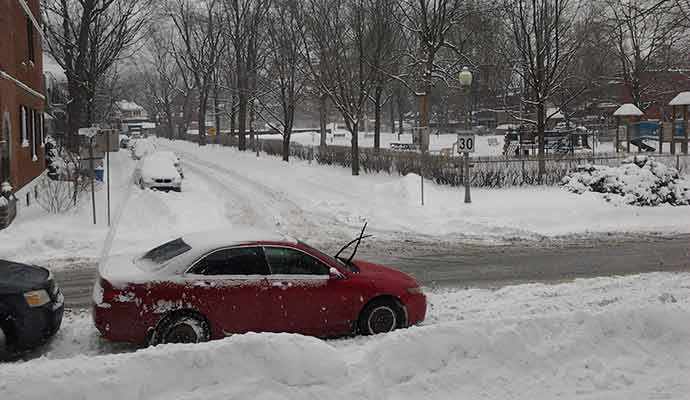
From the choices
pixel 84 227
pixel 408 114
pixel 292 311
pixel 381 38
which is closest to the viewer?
pixel 292 311

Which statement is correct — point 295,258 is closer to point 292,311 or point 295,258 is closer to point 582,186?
point 292,311

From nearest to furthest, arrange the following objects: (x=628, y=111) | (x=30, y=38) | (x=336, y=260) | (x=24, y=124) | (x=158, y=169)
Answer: (x=336, y=260) → (x=24, y=124) → (x=158, y=169) → (x=30, y=38) → (x=628, y=111)

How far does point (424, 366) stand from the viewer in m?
6.26

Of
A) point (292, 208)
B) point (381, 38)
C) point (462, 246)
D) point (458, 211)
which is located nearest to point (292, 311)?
point (462, 246)

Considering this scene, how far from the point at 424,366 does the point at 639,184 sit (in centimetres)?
1625

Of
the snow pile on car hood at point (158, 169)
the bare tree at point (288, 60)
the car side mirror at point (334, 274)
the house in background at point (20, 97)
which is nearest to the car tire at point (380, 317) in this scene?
the car side mirror at point (334, 274)

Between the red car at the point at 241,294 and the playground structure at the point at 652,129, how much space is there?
2653 centimetres

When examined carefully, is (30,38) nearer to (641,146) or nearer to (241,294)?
(241,294)

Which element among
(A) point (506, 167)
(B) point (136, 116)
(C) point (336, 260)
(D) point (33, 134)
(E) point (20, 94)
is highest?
(B) point (136, 116)

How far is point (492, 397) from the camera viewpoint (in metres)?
5.95

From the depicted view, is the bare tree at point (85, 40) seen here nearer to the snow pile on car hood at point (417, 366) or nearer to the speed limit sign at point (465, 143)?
the speed limit sign at point (465, 143)

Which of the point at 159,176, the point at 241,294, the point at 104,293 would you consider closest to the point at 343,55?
the point at 159,176

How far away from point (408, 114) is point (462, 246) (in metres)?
98.8

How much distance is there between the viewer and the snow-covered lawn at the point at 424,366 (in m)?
5.66
